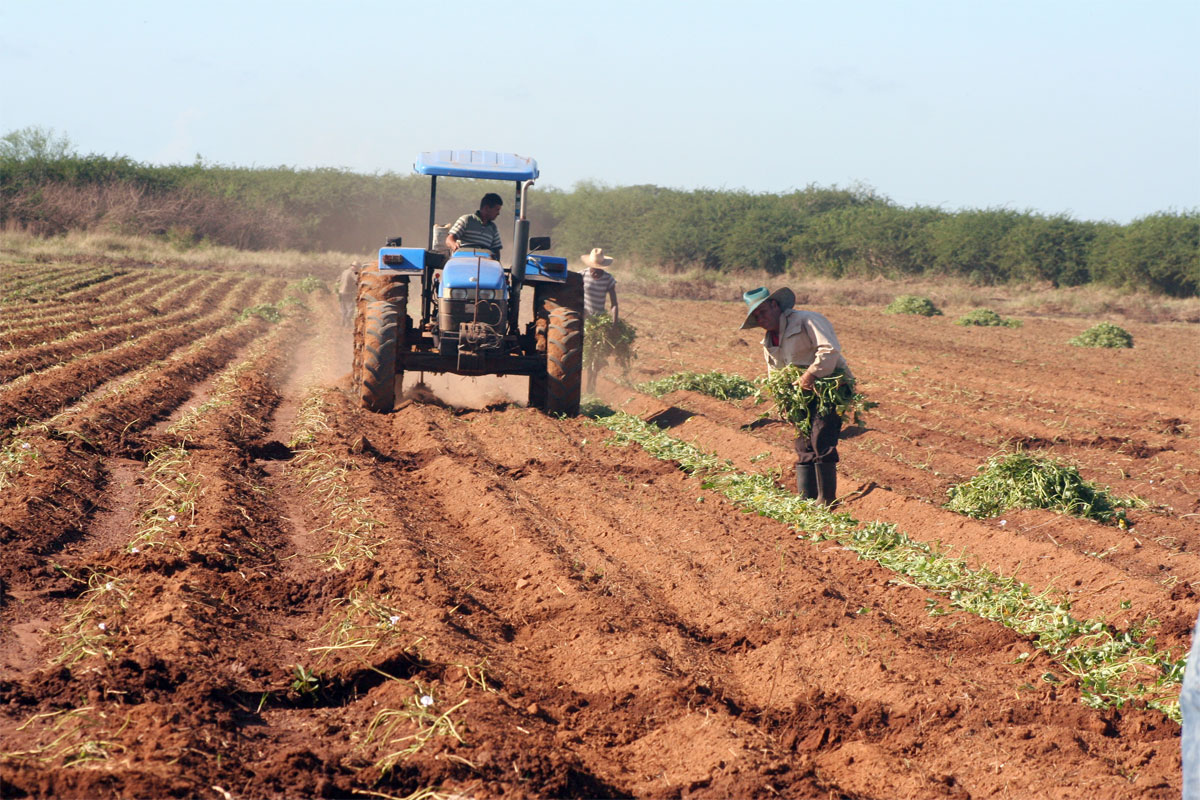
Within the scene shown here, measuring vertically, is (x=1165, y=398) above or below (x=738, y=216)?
below

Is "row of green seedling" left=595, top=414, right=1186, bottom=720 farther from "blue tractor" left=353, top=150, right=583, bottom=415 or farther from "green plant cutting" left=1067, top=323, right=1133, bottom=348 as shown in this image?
"green plant cutting" left=1067, top=323, right=1133, bottom=348

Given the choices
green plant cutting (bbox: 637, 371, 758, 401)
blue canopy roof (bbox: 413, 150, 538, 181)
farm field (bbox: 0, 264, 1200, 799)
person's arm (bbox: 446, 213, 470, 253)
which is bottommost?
farm field (bbox: 0, 264, 1200, 799)

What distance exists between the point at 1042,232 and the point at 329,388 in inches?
1269

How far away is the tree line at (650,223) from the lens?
37000 mm

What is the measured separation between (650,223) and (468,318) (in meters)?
38.7

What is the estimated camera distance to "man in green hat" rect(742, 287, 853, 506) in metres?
7.41

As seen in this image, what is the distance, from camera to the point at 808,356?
25.2 feet

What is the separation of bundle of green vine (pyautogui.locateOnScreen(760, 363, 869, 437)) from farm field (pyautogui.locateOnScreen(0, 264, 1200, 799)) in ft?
2.32

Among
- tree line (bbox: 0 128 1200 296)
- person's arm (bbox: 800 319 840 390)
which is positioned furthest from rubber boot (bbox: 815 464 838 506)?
tree line (bbox: 0 128 1200 296)

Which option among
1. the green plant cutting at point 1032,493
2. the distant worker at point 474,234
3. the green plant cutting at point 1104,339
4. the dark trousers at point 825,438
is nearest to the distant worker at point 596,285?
the distant worker at point 474,234

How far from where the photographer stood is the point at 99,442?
817 cm

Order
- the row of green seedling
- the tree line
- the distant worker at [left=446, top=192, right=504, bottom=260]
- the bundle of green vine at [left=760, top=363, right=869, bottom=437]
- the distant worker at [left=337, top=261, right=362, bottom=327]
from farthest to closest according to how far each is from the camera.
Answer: the tree line → the distant worker at [left=337, top=261, right=362, bottom=327] → the distant worker at [left=446, top=192, right=504, bottom=260] → the bundle of green vine at [left=760, top=363, right=869, bottom=437] → the row of green seedling

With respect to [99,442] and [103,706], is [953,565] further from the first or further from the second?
[99,442]

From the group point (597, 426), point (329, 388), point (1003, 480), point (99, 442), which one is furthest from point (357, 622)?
point (329, 388)
